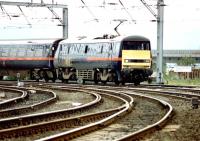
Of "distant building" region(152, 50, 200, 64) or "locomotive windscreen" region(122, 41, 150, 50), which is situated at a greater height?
"distant building" region(152, 50, 200, 64)

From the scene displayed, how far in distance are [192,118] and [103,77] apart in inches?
781

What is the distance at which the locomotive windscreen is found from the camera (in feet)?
107

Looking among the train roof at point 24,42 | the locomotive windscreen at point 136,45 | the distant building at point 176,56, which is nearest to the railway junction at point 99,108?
the locomotive windscreen at point 136,45

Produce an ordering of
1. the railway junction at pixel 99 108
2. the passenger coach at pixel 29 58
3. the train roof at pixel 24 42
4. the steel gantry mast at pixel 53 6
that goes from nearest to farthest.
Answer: the railway junction at pixel 99 108
the passenger coach at pixel 29 58
the train roof at pixel 24 42
the steel gantry mast at pixel 53 6

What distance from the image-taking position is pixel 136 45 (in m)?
33.0

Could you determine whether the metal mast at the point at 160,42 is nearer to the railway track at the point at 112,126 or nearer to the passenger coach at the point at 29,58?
the passenger coach at the point at 29,58

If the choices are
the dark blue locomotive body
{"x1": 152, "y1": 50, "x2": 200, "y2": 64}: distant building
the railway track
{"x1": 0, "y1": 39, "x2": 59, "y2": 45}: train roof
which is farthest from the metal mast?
{"x1": 152, "y1": 50, "x2": 200, "y2": 64}: distant building

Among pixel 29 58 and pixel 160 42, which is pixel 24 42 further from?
pixel 160 42

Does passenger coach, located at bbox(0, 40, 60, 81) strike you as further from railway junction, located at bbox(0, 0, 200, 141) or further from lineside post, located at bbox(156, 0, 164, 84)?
lineside post, located at bbox(156, 0, 164, 84)

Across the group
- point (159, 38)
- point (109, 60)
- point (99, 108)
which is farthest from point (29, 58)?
point (99, 108)

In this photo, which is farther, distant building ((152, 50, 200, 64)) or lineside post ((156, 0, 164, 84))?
distant building ((152, 50, 200, 64))

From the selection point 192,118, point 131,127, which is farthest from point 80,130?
point 192,118

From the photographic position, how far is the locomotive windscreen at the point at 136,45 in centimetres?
3275

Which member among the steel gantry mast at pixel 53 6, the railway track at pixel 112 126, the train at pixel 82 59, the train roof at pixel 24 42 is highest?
the steel gantry mast at pixel 53 6
